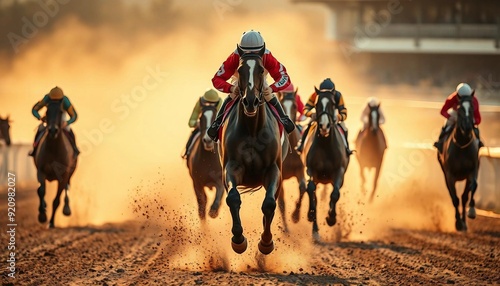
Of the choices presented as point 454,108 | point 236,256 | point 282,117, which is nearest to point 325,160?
point 236,256

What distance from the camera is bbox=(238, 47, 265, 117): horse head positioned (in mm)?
8398

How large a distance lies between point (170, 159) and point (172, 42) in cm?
2086

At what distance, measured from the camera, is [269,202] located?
887 centimetres

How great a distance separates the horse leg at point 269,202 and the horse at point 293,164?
4.04m

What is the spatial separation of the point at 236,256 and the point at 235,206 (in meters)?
2.58

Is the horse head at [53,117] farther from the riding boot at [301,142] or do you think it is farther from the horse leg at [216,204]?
the riding boot at [301,142]

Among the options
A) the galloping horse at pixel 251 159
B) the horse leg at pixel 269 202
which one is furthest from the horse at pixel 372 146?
the horse leg at pixel 269 202

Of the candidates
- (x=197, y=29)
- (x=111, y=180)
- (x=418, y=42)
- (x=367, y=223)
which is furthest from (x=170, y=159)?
(x=197, y=29)

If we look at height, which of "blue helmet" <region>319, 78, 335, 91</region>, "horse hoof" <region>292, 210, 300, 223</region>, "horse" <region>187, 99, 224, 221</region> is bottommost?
"horse hoof" <region>292, 210, 300, 223</region>

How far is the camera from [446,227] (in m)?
15.1

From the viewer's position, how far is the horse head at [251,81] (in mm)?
8398

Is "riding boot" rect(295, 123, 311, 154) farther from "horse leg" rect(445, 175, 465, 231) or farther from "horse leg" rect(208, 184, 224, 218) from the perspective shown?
"horse leg" rect(445, 175, 465, 231)

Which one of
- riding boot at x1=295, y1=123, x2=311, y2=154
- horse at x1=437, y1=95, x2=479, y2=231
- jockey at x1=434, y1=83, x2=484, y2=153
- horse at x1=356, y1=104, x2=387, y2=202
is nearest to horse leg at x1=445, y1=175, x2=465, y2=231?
horse at x1=437, y1=95, x2=479, y2=231

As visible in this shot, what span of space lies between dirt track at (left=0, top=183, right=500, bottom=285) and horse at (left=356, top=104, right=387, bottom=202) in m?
3.76
